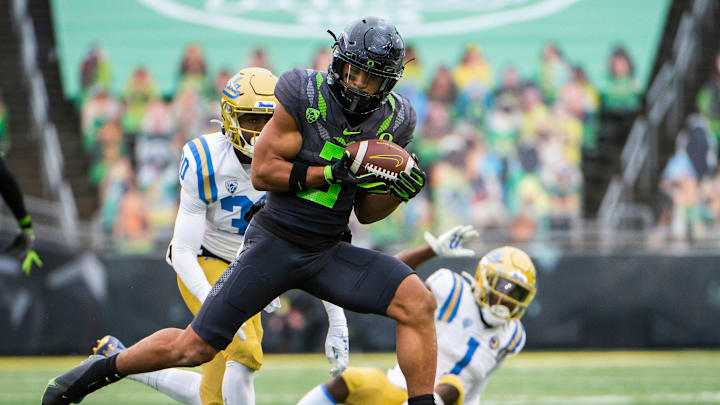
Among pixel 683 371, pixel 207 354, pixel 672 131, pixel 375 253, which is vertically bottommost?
pixel 683 371

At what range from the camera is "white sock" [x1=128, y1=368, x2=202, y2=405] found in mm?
4629

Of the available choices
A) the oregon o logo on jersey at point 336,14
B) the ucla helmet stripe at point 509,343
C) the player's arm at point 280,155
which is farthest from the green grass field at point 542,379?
the oregon o logo on jersey at point 336,14

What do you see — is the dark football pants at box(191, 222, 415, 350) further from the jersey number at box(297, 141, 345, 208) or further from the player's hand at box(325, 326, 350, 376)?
the player's hand at box(325, 326, 350, 376)

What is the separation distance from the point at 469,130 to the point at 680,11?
394 cm

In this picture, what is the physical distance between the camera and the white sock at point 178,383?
463 cm

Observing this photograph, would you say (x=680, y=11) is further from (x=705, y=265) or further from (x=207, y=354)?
(x=207, y=354)

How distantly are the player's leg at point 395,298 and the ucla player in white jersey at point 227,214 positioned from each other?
66 centimetres

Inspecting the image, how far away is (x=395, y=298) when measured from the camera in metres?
3.72

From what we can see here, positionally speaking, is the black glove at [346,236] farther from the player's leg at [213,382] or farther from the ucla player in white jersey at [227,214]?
the player's leg at [213,382]

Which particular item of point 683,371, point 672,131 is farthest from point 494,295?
point 672,131

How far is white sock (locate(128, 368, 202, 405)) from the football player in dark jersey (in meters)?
0.70

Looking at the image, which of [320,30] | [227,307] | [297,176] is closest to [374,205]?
[297,176]

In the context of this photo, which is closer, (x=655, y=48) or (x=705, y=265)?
(x=705, y=265)

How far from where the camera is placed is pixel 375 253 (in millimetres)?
3885
